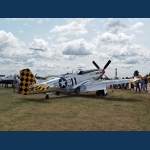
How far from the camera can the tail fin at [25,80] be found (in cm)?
1337

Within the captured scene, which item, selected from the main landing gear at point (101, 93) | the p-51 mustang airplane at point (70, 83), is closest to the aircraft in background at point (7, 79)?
the p-51 mustang airplane at point (70, 83)

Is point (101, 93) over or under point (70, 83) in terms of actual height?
under

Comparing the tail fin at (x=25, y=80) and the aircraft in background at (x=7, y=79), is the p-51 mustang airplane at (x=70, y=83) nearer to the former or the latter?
the tail fin at (x=25, y=80)

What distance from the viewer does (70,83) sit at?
1664 cm

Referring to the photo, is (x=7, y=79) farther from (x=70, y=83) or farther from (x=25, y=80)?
(x=25, y=80)

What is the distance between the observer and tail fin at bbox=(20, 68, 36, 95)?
13.4 metres

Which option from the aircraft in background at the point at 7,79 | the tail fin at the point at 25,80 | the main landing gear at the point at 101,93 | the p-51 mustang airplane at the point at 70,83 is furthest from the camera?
the aircraft in background at the point at 7,79

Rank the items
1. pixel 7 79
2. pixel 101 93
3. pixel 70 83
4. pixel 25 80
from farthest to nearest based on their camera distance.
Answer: pixel 7 79, pixel 101 93, pixel 70 83, pixel 25 80

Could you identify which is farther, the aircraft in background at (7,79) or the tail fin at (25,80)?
the aircraft in background at (7,79)

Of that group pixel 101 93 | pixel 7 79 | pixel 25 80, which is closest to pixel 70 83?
pixel 101 93

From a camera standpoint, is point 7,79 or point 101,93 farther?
point 7,79

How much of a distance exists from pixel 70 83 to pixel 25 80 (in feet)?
13.3

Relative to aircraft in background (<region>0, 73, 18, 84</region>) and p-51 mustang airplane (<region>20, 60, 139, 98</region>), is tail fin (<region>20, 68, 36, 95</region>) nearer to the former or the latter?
p-51 mustang airplane (<region>20, 60, 139, 98</region>)

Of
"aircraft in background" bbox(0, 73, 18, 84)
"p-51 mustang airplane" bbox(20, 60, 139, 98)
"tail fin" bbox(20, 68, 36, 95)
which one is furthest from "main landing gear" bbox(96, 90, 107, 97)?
"aircraft in background" bbox(0, 73, 18, 84)
